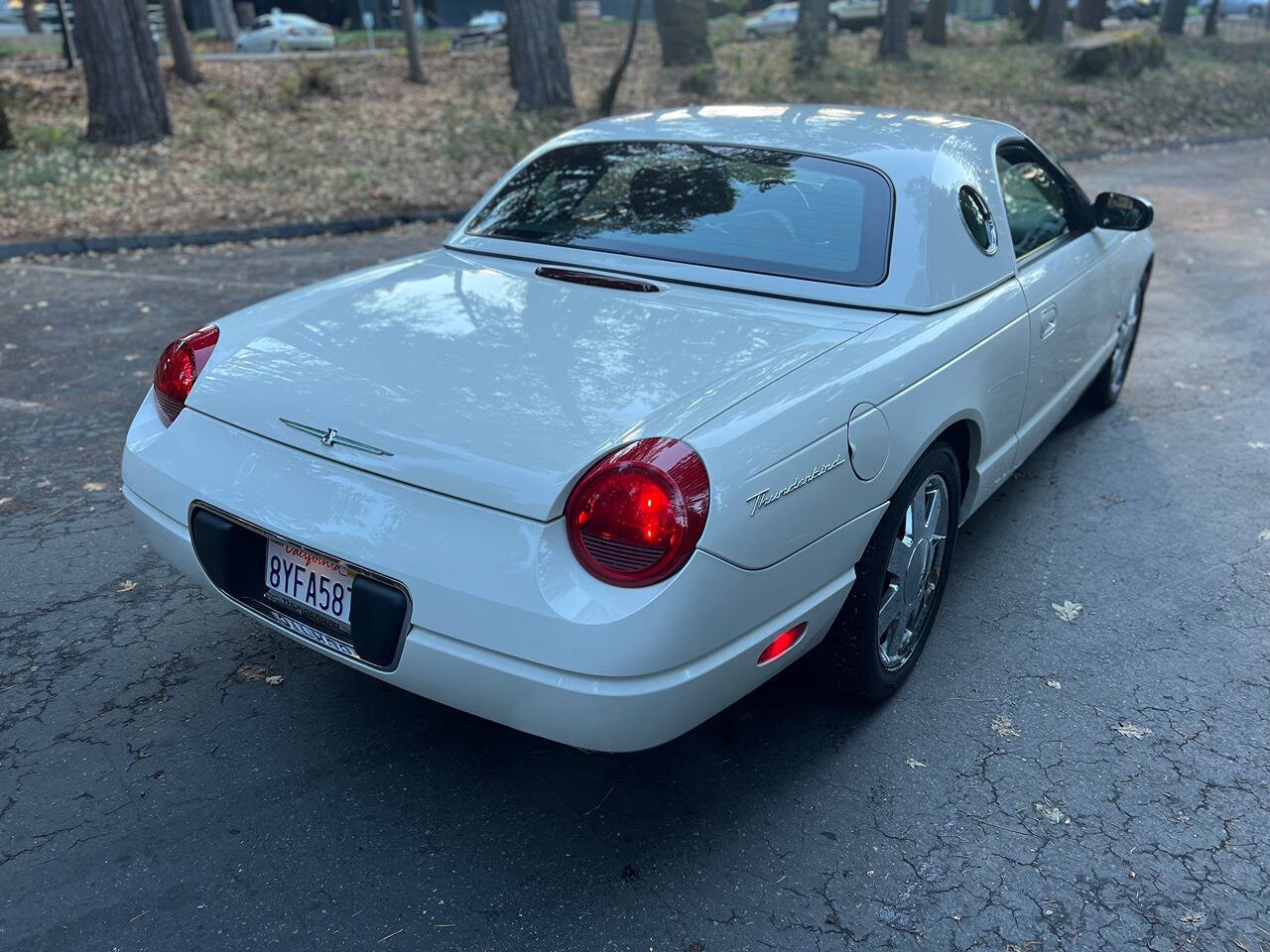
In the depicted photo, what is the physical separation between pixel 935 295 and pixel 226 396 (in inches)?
78.3

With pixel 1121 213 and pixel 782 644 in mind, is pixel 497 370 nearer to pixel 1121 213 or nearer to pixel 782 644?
pixel 782 644

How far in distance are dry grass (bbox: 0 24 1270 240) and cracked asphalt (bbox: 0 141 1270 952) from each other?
7.77 m

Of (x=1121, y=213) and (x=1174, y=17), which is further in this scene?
(x=1174, y=17)

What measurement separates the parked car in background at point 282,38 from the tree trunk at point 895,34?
15125 mm

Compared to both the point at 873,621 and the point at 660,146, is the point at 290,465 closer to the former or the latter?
the point at 873,621

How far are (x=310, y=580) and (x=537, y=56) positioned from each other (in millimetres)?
13053

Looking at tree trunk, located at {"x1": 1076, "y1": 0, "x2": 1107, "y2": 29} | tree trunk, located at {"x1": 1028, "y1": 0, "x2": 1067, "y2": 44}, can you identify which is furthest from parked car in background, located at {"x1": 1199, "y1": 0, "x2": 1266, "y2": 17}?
tree trunk, located at {"x1": 1028, "y1": 0, "x2": 1067, "y2": 44}

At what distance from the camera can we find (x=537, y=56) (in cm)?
1431

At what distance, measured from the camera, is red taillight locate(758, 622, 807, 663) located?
253cm

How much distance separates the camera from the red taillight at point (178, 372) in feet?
9.78

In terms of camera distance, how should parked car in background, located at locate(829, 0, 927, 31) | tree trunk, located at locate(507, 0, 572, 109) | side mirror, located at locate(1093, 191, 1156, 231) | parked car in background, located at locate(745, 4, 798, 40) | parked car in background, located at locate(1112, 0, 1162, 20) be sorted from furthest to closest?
parked car in background, located at locate(1112, 0, 1162, 20) < parked car in background, located at locate(745, 4, 798, 40) < parked car in background, located at locate(829, 0, 927, 31) < tree trunk, located at locate(507, 0, 572, 109) < side mirror, located at locate(1093, 191, 1156, 231)

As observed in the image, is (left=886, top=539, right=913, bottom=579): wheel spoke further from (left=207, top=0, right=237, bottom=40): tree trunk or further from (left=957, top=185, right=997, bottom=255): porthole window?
(left=207, top=0, right=237, bottom=40): tree trunk

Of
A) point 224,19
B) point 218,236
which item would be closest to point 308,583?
point 218,236

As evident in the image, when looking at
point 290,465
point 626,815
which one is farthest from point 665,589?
point 290,465
